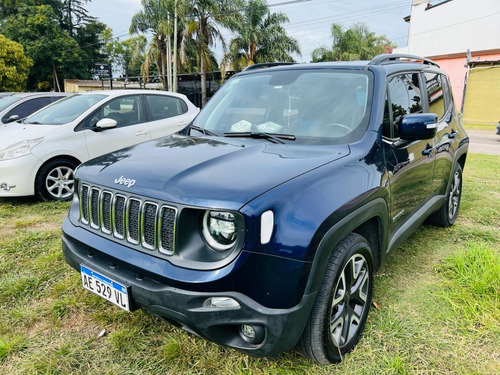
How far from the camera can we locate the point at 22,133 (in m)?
5.20

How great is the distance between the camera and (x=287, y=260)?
172 centimetres

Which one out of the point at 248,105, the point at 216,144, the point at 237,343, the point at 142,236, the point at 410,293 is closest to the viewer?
the point at 237,343

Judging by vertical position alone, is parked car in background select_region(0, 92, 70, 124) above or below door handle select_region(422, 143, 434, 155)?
above

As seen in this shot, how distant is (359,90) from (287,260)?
1.58 meters

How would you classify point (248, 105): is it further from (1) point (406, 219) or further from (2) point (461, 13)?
(2) point (461, 13)

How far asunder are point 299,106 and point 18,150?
391cm

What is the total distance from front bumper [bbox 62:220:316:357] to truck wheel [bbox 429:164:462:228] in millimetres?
2908

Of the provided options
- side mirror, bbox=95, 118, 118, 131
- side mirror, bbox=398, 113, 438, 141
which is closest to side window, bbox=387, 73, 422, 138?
side mirror, bbox=398, 113, 438, 141

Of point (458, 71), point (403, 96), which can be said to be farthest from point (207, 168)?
point (458, 71)

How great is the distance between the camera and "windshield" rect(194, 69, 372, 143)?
264 cm

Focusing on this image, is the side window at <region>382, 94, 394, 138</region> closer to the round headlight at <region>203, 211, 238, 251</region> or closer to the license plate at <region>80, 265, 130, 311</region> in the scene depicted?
the round headlight at <region>203, 211, 238, 251</region>

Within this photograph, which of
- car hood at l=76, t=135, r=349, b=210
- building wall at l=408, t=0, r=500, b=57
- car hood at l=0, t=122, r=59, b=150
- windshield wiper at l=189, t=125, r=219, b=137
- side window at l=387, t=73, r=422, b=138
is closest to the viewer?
car hood at l=76, t=135, r=349, b=210

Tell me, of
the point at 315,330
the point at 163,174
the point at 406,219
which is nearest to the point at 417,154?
the point at 406,219

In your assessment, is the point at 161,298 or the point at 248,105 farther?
the point at 248,105
